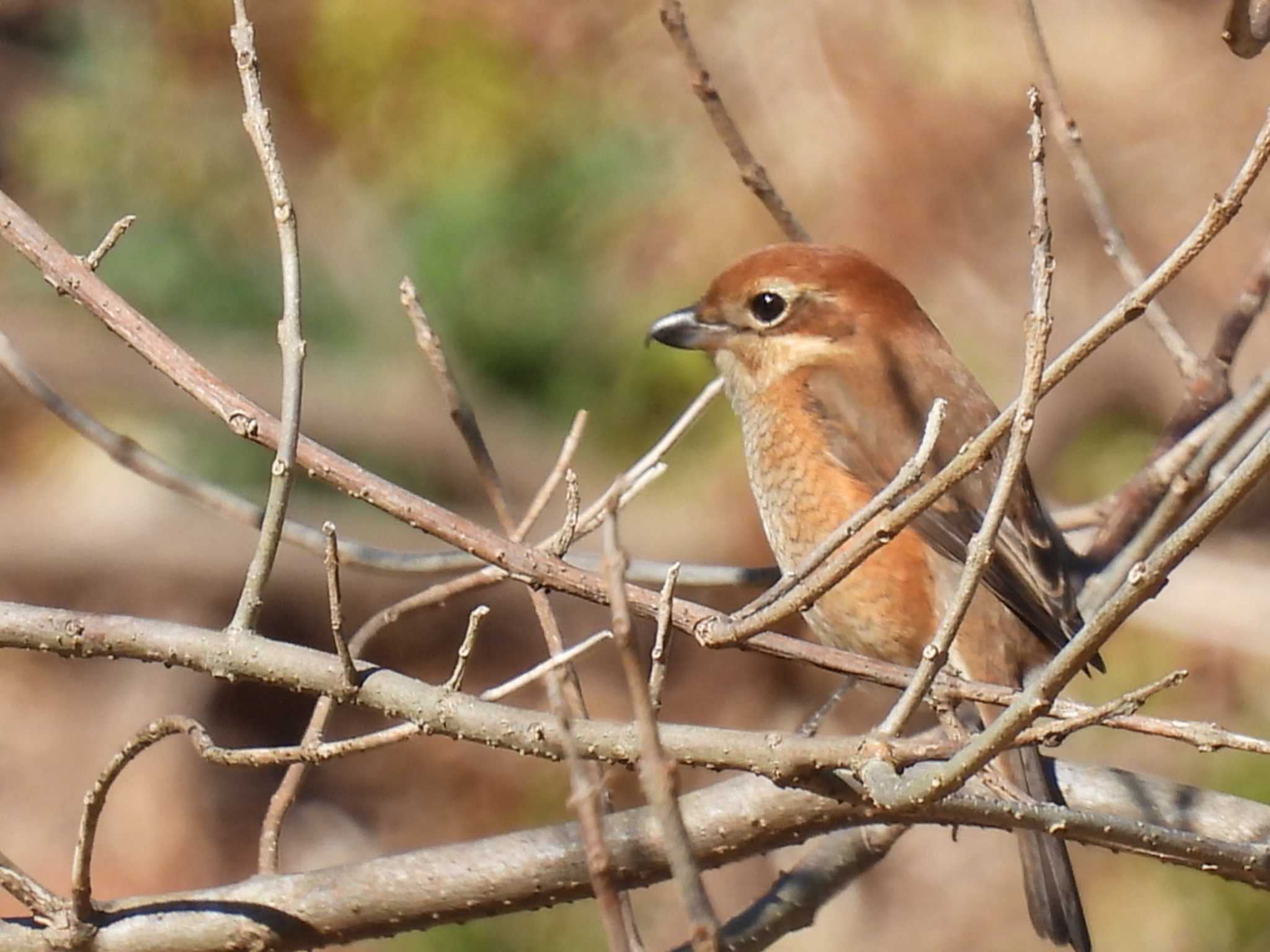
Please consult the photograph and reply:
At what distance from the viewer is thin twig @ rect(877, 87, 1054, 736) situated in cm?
167

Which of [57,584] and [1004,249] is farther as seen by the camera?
[1004,249]

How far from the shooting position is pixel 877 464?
134 inches

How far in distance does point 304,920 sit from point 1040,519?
5.56 feet

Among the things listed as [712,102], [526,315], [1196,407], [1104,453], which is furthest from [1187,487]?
[526,315]

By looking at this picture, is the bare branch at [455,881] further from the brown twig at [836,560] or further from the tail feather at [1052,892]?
the tail feather at [1052,892]

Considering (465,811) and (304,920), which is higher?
(465,811)

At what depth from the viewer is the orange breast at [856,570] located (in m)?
3.35

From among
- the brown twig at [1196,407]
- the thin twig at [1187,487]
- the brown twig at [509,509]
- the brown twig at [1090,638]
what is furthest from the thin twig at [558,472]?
the brown twig at [1196,407]

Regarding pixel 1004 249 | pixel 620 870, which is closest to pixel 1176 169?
pixel 1004 249

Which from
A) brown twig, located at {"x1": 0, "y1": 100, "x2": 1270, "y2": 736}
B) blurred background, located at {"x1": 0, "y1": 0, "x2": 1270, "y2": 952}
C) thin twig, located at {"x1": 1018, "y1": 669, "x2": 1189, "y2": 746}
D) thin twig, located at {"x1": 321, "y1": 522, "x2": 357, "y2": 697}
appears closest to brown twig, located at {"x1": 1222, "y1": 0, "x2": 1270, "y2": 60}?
brown twig, located at {"x1": 0, "y1": 100, "x2": 1270, "y2": 736}

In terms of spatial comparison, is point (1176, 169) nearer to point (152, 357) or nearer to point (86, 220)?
point (86, 220)

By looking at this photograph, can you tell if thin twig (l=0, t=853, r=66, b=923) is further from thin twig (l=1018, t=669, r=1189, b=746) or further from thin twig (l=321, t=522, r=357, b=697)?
thin twig (l=1018, t=669, r=1189, b=746)

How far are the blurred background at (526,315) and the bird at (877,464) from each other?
2045 millimetres

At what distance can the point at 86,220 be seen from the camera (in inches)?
259
